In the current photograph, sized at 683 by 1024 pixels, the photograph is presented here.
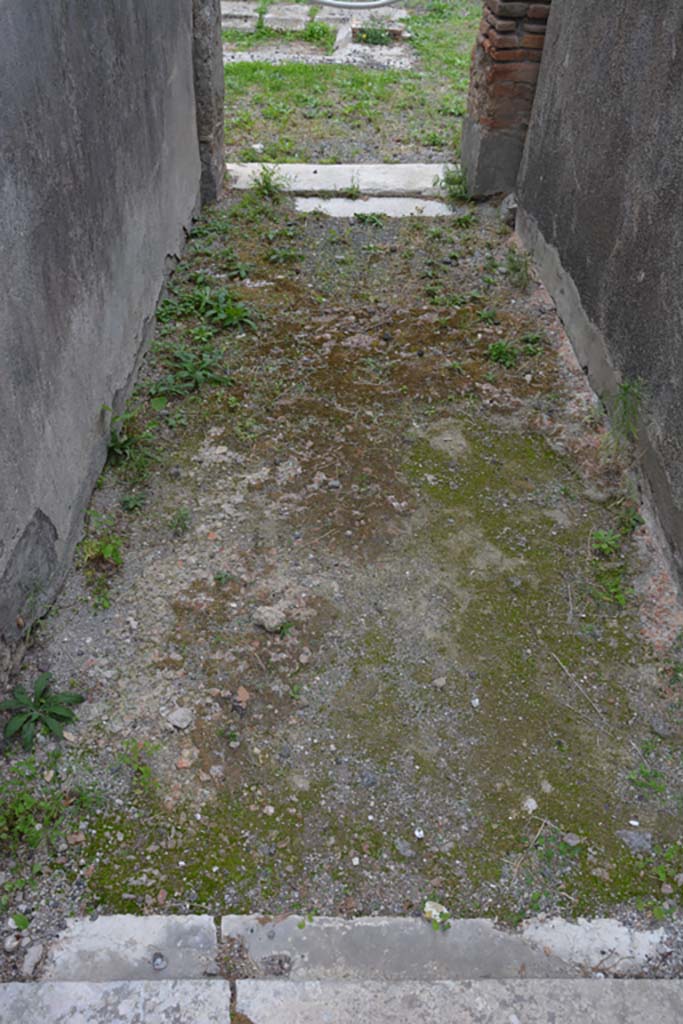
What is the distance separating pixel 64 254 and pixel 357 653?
1.74 meters

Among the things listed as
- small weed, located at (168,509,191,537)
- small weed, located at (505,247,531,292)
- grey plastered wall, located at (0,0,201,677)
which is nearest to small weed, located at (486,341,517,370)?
small weed, located at (505,247,531,292)

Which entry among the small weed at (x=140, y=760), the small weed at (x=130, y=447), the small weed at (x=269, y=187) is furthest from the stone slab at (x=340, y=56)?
the small weed at (x=140, y=760)

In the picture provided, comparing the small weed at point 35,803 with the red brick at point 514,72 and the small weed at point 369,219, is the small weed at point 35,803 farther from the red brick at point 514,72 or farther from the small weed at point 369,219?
the red brick at point 514,72

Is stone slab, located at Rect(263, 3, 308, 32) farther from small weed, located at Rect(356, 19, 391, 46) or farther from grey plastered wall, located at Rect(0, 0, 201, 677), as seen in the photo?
grey plastered wall, located at Rect(0, 0, 201, 677)

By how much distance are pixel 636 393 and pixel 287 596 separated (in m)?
1.75

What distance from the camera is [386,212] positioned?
5.86m

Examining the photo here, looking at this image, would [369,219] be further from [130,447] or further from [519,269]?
[130,447]

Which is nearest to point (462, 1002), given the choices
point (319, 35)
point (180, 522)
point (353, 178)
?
point (180, 522)

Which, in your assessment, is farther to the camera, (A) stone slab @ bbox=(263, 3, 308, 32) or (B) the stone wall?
(A) stone slab @ bbox=(263, 3, 308, 32)

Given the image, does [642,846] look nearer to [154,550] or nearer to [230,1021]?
[230,1021]

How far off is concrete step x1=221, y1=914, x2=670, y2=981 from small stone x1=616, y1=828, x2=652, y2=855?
0.72 feet

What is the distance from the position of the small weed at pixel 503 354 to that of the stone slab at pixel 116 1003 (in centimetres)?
330

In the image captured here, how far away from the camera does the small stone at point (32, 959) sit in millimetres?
1841

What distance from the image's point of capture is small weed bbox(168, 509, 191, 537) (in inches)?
122
